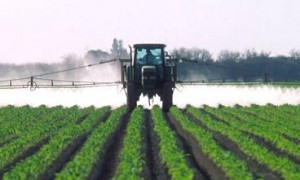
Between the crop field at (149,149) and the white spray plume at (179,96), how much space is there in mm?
16320

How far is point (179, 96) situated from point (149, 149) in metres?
28.1

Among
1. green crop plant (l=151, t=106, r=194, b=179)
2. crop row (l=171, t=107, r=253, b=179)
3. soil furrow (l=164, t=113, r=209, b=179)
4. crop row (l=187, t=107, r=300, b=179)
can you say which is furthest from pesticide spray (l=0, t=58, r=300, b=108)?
green crop plant (l=151, t=106, r=194, b=179)

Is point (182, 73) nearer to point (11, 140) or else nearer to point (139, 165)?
point (11, 140)

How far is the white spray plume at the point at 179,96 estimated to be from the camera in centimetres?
4462

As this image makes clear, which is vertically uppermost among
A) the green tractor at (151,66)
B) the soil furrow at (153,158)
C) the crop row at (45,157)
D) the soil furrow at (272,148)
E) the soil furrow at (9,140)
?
the green tractor at (151,66)

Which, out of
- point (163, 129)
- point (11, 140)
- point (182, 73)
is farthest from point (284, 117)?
point (182, 73)

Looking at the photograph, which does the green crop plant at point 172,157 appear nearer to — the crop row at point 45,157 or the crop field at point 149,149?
the crop field at point 149,149

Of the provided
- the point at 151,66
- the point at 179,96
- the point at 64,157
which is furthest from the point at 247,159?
the point at 179,96

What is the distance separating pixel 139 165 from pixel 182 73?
3161 inches

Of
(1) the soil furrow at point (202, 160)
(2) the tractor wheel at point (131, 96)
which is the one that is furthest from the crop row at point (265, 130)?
(2) the tractor wheel at point (131, 96)

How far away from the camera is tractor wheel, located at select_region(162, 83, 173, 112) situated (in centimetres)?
3117

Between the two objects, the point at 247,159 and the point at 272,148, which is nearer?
the point at 247,159

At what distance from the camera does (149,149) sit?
17531 mm

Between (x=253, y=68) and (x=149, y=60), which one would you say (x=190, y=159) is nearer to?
(x=149, y=60)
